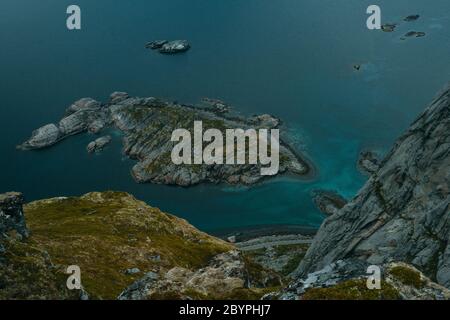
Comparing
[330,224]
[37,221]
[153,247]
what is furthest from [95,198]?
[330,224]

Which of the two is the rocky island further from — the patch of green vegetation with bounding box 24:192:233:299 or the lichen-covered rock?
the patch of green vegetation with bounding box 24:192:233:299

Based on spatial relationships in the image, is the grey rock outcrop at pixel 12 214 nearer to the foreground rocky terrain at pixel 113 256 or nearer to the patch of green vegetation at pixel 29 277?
the foreground rocky terrain at pixel 113 256

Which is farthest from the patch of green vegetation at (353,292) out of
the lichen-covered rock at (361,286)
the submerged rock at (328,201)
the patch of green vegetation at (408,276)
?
the submerged rock at (328,201)

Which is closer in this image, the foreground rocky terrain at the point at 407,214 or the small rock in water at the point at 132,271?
the small rock in water at the point at 132,271

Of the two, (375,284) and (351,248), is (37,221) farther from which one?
(375,284)

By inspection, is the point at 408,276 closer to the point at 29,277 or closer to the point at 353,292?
the point at 353,292

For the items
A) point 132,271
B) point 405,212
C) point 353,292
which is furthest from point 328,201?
point 353,292

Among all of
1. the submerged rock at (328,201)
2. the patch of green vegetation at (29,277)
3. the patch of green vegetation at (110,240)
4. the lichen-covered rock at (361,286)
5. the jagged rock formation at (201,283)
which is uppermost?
the lichen-covered rock at (361,286)
